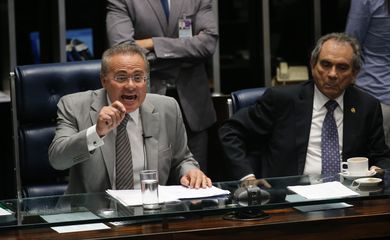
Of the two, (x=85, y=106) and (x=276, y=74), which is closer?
(x=85, y=106)

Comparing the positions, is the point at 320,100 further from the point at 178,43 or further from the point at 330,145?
the point at 178,43

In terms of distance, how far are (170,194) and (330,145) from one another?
1.15 meters

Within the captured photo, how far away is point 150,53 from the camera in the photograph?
483 centimetres

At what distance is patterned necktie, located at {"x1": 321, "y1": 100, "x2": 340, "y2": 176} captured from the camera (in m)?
3.92

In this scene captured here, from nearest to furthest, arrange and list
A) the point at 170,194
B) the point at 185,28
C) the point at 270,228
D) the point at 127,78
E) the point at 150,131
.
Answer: the point at 270,228
the point at 170,194
the point at 127,78
the point at 150,131
the point at 185,28

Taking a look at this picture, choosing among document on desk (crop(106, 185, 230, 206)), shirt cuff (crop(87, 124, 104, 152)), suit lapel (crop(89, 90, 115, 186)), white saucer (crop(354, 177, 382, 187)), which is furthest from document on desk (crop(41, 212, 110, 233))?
white saucer (crop(354, 177, 382, 187))

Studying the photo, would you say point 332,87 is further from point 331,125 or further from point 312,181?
point 312,181

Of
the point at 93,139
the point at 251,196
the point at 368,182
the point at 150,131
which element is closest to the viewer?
the point at 251,196

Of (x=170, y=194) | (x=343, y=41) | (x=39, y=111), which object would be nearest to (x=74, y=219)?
(x=170, y=194)

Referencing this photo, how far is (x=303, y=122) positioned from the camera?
3.98 metres

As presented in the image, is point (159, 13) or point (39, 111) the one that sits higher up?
point (159, 13)

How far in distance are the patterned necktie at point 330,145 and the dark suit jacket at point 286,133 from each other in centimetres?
4

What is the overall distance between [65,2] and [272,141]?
3.07 metres

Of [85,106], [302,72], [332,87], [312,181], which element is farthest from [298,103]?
[302,72]
